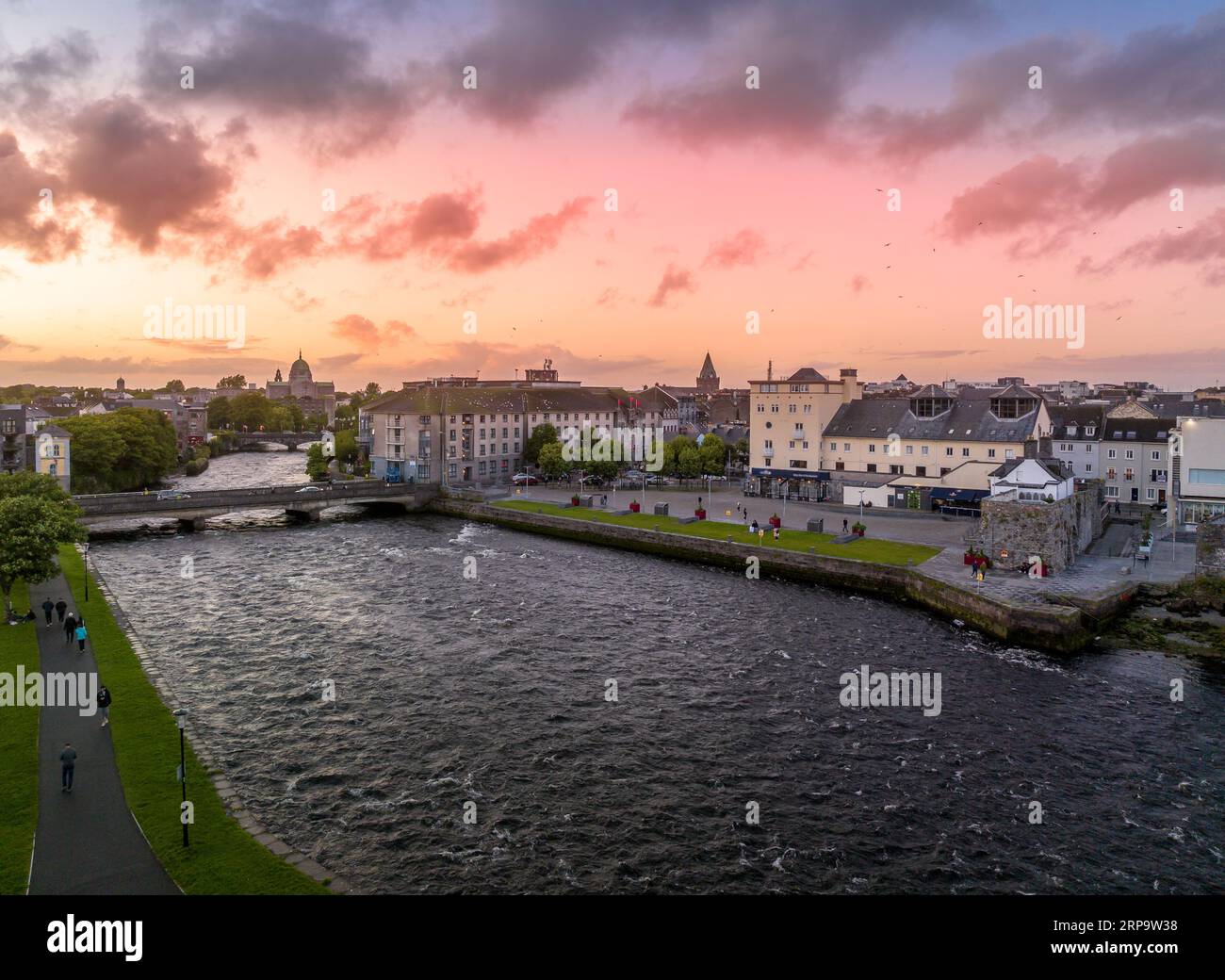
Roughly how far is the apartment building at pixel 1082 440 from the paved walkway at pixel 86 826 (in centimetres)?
8385

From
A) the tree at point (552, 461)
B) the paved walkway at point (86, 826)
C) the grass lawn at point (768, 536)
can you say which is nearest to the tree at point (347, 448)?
the tree at point (552, 461)

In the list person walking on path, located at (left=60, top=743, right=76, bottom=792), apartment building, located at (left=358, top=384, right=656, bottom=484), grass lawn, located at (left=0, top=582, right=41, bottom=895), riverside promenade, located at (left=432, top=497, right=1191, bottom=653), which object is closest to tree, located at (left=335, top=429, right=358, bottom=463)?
apartment building, located at (left=358, top=384, right=656, bottom=484)

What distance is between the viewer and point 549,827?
23.1 m

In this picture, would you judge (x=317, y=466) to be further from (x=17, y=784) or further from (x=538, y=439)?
(x=17, y=784)

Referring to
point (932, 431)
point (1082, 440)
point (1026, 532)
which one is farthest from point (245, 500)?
point (1082, 440)

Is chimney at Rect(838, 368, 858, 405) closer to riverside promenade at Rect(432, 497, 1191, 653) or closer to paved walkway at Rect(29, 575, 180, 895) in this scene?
riverside promenade at Rect(432, 497, 1191, 653)

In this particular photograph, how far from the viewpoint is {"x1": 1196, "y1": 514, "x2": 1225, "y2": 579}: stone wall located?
144 feet

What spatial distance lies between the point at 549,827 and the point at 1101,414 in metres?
87.1

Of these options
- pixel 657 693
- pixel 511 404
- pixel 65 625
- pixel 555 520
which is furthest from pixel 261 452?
pixel 657 693

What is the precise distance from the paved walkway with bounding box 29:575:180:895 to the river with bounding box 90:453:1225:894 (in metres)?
2.81

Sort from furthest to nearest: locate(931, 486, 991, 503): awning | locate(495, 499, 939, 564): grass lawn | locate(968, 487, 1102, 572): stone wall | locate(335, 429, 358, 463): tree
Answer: locate(335, 429, 358, 463): tree
locate(931, 486, 991, 503): awning
locate(495, 499, 939, 564): grass lawn
locate(968, 487, 1102, 572): stone wall

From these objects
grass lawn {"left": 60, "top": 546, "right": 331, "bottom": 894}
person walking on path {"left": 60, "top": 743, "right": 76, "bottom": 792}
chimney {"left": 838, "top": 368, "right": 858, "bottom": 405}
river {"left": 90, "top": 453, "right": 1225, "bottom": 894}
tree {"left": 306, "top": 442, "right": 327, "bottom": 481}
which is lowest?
river {"left": 90, "top": 453, "right": 1225, "bottom": 894}

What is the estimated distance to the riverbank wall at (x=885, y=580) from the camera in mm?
39875

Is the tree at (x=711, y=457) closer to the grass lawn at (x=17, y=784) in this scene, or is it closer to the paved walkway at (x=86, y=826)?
the grass lawn at (x=17, y=784)
